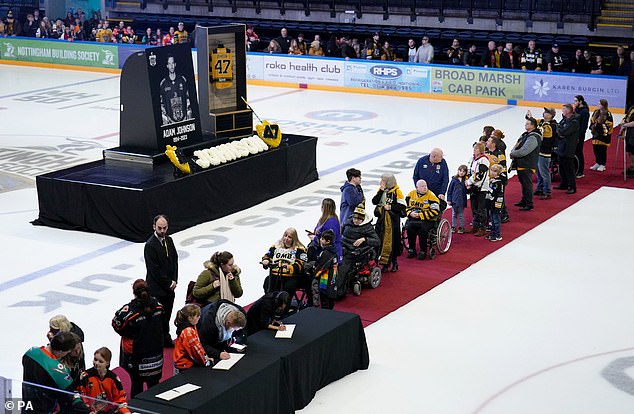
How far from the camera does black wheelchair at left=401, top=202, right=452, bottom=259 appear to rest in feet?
45.3

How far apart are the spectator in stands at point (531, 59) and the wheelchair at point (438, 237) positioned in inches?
564

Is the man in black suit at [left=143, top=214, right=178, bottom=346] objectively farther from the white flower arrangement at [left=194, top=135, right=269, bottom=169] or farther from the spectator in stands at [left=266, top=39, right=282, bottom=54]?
the spectator in stands at [left=266, top=39, right=282, bottom=54]

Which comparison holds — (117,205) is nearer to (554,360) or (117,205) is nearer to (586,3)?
(554,360)

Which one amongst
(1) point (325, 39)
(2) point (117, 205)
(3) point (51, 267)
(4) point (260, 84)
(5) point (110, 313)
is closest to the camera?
(5) point (110, 313)

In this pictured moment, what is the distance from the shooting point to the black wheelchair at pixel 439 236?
1382 centimetres

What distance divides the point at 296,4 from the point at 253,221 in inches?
870

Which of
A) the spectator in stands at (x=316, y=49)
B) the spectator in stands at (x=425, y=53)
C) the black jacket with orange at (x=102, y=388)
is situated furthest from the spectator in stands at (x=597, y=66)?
the black jacket with orange at (x=102, y=388)

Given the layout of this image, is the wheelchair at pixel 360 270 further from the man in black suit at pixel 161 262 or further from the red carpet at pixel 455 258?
the man in black suit at pixel 161 262

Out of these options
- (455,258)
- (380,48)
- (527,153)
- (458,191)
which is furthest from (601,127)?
(380,48)

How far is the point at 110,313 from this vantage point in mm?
11961

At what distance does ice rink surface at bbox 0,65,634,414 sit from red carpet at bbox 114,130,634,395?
0.72 ft

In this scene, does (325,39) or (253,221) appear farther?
(325,39)

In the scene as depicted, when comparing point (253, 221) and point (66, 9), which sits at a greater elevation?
point (66, 9)

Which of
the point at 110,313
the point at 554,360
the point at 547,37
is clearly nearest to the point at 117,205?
the point at 110,313
